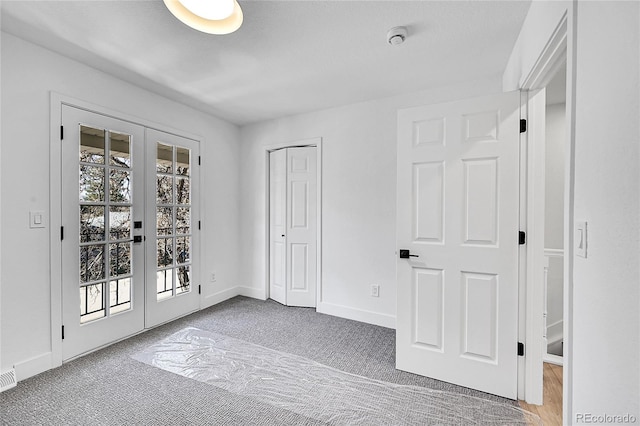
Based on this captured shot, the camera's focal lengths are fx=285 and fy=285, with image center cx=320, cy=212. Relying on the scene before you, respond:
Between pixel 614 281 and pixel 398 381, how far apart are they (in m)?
1.59

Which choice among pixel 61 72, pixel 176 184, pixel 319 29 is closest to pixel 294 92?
pixel 319 29

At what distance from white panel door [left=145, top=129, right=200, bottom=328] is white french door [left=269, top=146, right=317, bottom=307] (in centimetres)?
99

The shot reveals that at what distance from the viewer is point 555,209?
266 centimetres

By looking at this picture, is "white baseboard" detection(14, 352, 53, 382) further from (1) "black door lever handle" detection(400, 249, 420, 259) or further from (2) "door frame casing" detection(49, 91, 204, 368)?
(1) "black door lever handle" detection(400, 249, 420, 259)

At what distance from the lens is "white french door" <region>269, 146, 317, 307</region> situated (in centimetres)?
357

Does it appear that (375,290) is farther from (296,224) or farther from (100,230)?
(100,230)

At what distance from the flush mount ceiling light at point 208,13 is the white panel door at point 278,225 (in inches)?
86.5

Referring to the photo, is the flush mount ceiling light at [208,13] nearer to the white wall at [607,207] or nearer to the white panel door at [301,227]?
the white wall at [607,207]

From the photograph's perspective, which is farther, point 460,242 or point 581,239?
point 460,242

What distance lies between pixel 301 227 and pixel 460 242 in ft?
6.74

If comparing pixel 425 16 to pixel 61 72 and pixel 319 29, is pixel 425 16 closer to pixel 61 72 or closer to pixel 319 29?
pixel 319 29

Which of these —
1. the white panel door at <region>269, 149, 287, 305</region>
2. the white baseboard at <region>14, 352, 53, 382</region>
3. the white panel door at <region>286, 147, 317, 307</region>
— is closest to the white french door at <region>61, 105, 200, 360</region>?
the white baseboard at <region>14, 352, 53, 382</region>

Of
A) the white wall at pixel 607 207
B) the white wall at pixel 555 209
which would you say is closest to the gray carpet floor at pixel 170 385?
the white wall at pixel 607 207

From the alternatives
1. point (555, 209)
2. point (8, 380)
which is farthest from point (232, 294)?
point (555, 209)
